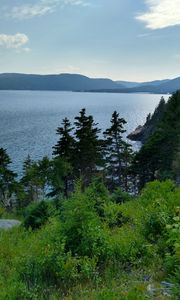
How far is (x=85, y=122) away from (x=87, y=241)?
117 feet

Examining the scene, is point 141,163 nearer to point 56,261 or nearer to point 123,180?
point 123,180

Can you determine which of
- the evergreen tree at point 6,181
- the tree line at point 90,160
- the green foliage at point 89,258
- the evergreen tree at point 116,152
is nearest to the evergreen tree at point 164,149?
the tree line at point 90,160

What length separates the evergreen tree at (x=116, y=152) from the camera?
1884 inches

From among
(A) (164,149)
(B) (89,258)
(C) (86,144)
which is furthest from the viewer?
(A) (164,149)

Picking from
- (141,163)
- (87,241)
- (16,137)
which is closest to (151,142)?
(141,163)

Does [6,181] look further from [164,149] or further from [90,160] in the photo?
[164,149]

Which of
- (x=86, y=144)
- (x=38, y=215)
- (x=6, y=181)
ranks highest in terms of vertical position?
(x=86, y=144)

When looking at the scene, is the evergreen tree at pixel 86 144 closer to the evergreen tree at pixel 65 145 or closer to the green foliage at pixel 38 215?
the evergreen tree at pixel 65 145

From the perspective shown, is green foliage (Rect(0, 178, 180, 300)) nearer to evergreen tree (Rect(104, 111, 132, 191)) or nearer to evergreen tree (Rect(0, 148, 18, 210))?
evergreen tree (Rect(0, 148, 18, 210))

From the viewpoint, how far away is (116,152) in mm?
49844

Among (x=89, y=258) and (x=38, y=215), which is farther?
(x=38, y=215)

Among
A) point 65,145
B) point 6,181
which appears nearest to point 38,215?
point 65,145

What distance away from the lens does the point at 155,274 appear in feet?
23.3

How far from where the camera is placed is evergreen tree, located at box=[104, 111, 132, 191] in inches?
1884
